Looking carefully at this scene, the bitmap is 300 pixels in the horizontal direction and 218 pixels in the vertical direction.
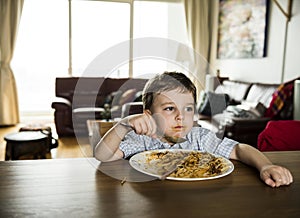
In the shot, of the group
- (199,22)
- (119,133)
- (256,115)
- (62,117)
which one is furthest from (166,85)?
(199,22)

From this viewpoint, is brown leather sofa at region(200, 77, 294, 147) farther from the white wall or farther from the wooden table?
the wooden table

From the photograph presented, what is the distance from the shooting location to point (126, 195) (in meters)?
0.66

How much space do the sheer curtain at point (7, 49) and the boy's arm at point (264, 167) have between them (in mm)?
4843

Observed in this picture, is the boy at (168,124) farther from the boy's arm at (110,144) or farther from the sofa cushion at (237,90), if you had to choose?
the sofa cushion at (237,90)

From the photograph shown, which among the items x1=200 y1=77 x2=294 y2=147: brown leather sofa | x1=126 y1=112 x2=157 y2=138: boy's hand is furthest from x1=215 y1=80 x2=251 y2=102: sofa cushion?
x1=126 y1=112 x2=157 y2=138: boy's hand

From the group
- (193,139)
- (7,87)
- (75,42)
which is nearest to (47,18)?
(75,42)

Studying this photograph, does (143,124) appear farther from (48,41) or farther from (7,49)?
(48,41)

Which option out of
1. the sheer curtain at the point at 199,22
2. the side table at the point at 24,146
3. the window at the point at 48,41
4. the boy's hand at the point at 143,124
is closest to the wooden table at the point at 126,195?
the boy's hand at the point at 143,124

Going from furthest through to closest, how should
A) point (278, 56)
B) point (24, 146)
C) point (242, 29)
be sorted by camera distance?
point (242, 29) → point (278, 56) → point (24, 146)

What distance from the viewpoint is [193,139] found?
1036 mm

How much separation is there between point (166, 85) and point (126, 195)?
290 millimetres

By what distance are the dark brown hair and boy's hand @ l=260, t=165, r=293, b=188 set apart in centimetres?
26

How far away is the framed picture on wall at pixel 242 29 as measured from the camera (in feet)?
13.9

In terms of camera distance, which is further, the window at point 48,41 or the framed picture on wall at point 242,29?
the window at point 48,41
